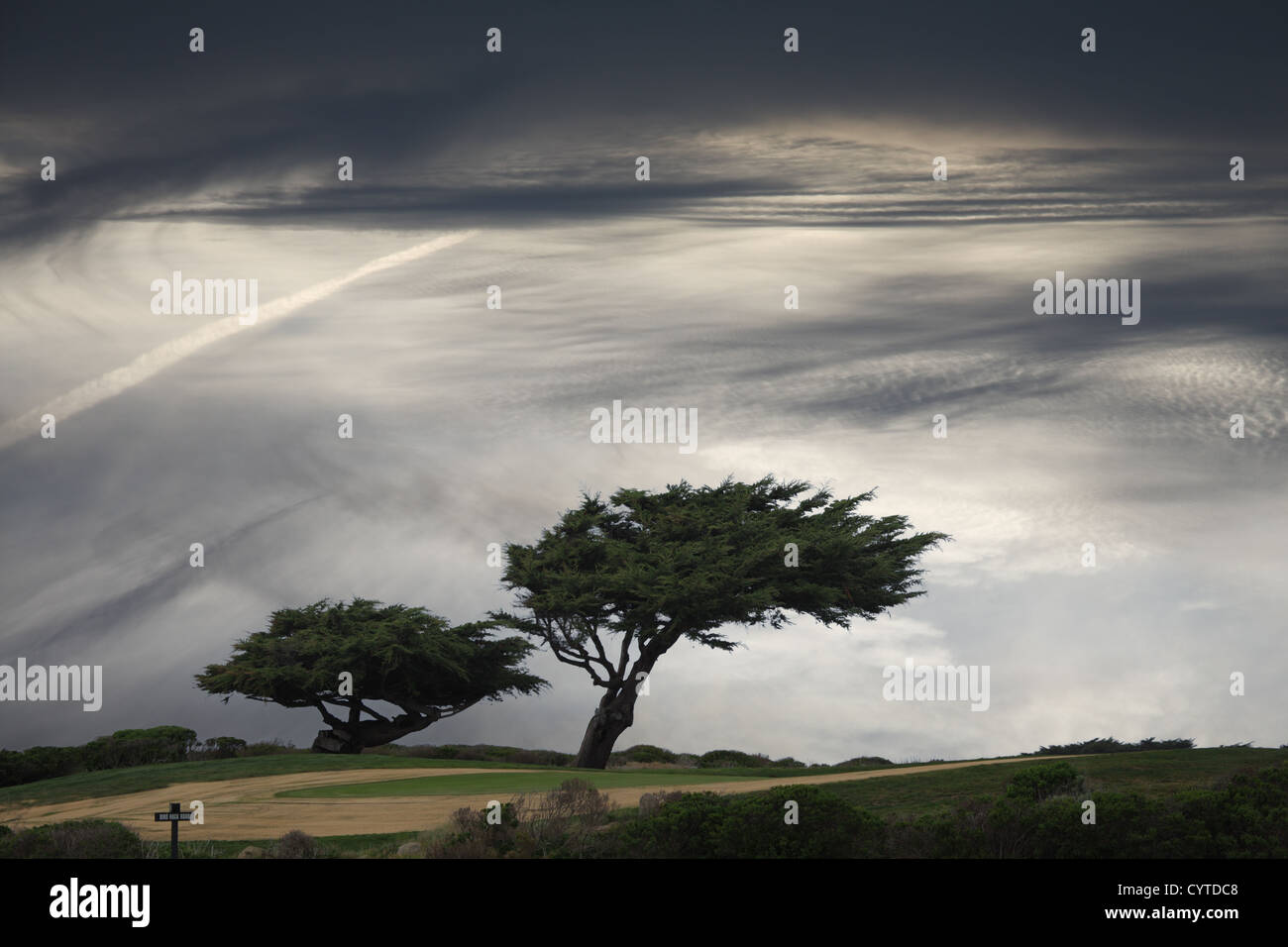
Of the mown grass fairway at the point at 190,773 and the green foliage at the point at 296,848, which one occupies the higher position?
the green foliage at the point at 296,848

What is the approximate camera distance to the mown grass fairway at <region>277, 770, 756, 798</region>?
25.1 metres

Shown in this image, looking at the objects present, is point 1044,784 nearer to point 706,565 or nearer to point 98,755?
point 706,565

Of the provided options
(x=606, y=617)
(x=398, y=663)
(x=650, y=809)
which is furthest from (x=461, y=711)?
(x=650, y=809)

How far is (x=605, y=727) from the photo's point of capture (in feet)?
125

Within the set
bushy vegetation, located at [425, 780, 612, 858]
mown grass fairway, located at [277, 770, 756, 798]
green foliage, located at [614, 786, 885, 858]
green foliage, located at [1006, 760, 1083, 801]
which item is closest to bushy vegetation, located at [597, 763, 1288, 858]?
green foliage, located at [614, 786, 885, 858]

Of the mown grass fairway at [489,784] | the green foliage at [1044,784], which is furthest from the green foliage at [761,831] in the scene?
the mown grass fairway at [489,784]

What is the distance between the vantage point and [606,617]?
125 ft

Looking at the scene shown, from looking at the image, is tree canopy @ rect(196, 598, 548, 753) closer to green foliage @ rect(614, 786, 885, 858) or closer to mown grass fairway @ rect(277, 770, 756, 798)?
mown grass fairway @ rect(277, 770, 756, 798)

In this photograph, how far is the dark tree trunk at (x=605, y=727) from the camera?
38.0m

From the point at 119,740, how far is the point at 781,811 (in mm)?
33599

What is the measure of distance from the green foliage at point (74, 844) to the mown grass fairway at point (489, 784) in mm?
7341

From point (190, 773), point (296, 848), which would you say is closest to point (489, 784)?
point (296, 848)

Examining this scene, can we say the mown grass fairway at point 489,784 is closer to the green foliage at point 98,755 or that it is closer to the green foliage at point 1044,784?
the green foliage at point 1044,784
